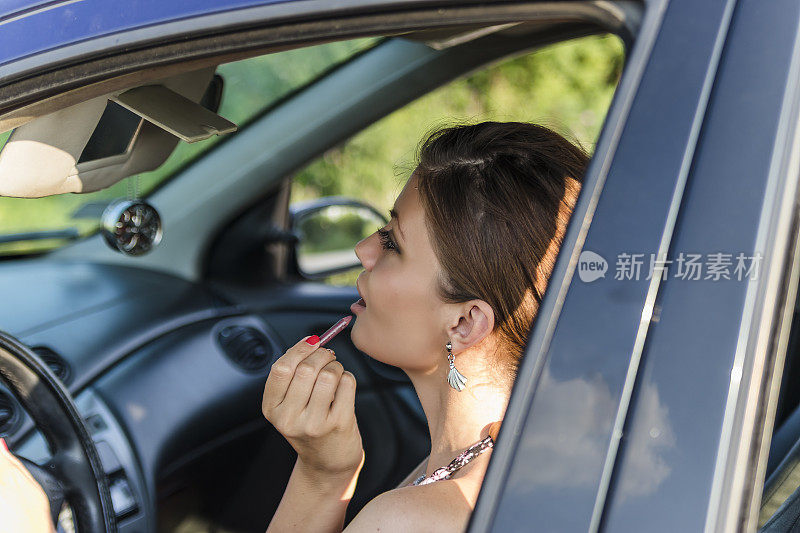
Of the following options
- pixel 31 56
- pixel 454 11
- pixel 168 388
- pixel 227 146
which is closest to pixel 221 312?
pixel 168 388

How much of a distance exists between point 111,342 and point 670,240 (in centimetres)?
164

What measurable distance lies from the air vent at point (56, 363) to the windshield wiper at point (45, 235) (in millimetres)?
569

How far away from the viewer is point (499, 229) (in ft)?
4.50

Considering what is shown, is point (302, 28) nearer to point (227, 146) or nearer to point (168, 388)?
point (168, 388)

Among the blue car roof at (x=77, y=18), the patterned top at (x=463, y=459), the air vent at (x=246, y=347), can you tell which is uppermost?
the blue car roof at (x=77, y=18)

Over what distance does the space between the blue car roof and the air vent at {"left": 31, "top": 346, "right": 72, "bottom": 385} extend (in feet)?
3.66

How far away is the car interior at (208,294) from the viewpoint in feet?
6.44

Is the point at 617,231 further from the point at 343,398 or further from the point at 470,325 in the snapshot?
the point at 343,398

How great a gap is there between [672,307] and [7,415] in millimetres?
1377

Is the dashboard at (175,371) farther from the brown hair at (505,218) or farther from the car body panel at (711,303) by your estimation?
the car body panel at (711,303)

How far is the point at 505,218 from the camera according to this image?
1.37 m

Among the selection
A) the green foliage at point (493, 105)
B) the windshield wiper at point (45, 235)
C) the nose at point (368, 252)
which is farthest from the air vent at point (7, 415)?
the green foliage at point (493, 105)

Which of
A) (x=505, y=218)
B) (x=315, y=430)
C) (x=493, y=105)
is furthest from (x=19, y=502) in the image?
(x=493, y=105)

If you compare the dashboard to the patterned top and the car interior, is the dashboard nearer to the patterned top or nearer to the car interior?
the car interior
